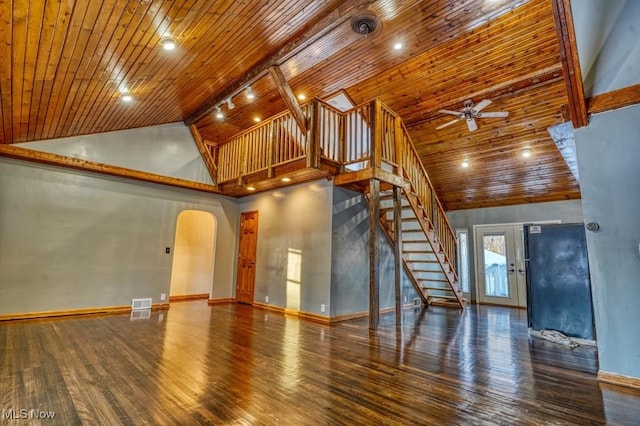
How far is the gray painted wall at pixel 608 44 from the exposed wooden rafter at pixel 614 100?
5 cm

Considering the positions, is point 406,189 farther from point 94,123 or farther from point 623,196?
point 94,123

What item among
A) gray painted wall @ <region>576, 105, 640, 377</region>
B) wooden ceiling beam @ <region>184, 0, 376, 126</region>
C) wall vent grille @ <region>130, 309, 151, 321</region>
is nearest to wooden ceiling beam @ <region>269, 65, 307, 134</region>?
wooden ceiling beam @ <region>184, 0, 376, 126</region>

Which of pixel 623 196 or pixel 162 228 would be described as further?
pixel 162 228

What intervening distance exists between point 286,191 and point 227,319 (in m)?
2.92

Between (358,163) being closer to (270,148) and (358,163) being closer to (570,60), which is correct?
(270,148)

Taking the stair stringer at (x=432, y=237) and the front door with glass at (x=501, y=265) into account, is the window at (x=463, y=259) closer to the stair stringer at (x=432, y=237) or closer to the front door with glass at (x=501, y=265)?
the front door with glass at (x=501, y=265)

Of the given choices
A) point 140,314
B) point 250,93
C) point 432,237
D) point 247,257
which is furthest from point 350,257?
point 140,314

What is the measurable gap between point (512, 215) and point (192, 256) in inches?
351

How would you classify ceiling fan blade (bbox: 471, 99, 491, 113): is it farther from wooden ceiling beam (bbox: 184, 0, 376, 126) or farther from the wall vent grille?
the wall vent grille

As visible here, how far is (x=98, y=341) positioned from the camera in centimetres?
405

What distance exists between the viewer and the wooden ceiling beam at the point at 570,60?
2838 millimetres

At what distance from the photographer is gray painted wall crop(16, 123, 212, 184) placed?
5895 millimetres

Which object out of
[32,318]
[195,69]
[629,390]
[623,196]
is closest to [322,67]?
[195,69]

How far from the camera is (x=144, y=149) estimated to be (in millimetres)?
6797
